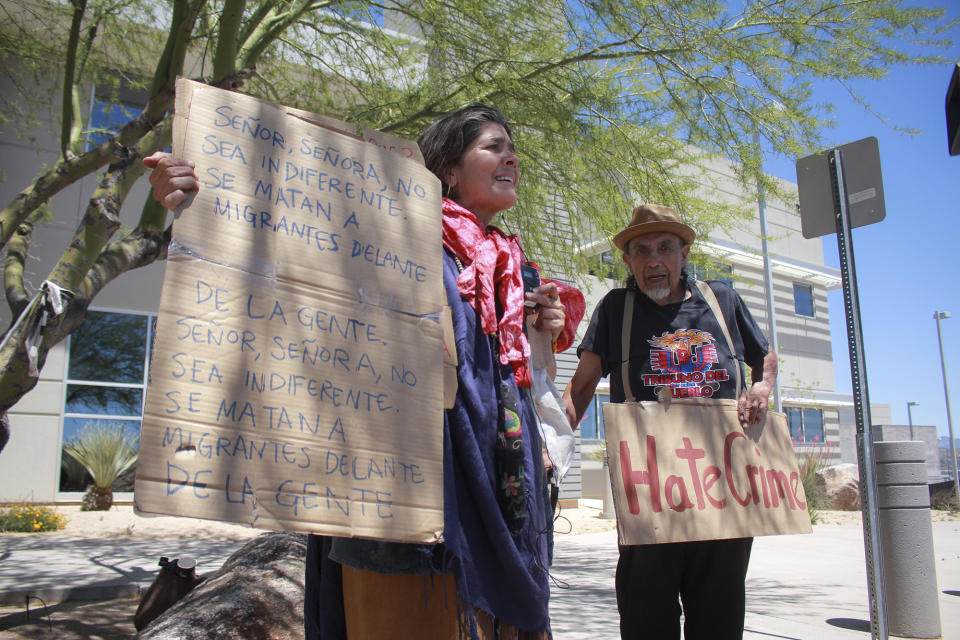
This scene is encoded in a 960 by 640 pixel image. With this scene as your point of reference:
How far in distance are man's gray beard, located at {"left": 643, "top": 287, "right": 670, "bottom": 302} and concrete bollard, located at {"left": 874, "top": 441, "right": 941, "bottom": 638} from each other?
242 centimetres

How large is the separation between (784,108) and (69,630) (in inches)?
253

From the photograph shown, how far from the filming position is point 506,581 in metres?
1.61

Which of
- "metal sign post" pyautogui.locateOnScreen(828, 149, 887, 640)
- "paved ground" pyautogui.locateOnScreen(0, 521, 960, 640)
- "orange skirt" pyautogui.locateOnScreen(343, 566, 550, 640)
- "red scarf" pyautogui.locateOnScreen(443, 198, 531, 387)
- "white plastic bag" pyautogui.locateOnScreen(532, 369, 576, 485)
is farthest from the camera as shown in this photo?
"paved ground" pyautogui.locateOnScreen(0, 521, 960, 640)

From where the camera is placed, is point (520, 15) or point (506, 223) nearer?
point (520, 15)

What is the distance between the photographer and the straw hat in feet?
9.66

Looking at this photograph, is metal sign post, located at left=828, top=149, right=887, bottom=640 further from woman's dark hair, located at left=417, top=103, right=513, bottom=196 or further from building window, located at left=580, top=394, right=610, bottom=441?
building window, located at left=580, top=394, right=610, bottom=441

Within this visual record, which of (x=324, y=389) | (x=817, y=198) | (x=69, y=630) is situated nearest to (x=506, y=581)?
(x=324, y=389)

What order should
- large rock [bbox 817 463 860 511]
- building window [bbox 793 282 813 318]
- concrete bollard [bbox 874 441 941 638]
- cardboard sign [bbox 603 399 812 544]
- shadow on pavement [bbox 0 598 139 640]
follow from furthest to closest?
building window [bbox 793 282 813 318]
large rock [bbox 817 463 860 511]
shadow on pavement [bbox 0 598 139 640]
concrete bollard [bbox 874 441 941 638]
cardboard sign [bbox 603 399 812 544]

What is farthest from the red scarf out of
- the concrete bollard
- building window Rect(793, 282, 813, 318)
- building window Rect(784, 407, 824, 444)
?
building window Rect(793, 282, 813, 318)

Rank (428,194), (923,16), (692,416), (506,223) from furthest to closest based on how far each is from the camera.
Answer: (506,223) → (923,16) → (692,416) → (428,194)

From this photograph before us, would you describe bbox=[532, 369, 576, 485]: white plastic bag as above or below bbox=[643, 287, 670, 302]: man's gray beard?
below

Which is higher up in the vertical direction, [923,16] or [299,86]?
[299,86]

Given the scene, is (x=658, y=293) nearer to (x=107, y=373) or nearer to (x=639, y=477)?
(x=639, y=477)

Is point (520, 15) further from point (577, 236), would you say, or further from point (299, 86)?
point (299, 86)
